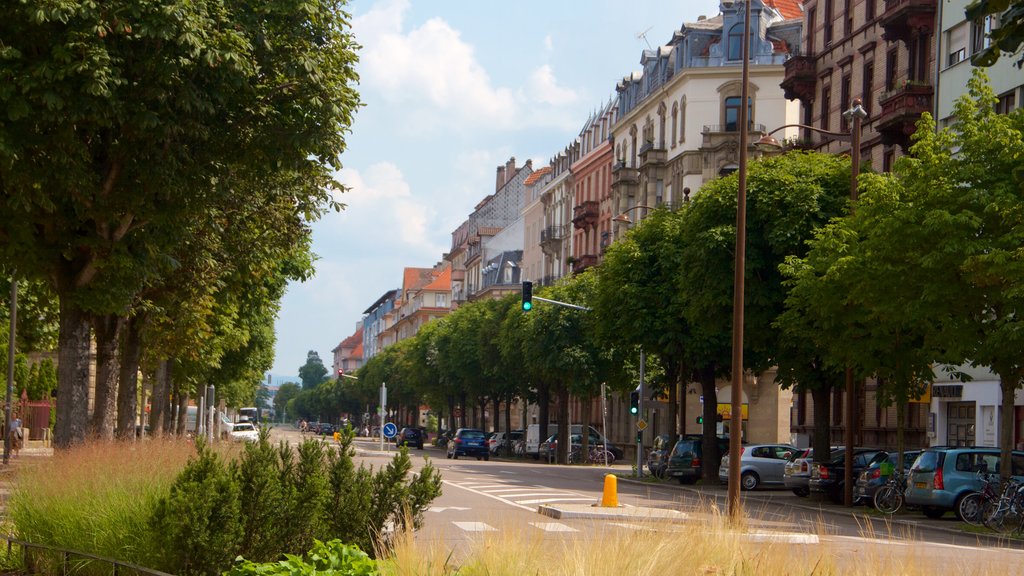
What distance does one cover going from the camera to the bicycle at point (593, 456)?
66.3 meters

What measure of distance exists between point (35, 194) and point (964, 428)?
34.1 meters

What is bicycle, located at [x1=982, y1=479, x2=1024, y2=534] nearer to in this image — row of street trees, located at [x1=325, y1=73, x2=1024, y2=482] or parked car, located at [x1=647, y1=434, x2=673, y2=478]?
row of street trees, located at [x1=325, y1=73, x2=1024, y2=482]

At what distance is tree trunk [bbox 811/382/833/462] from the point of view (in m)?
36.7

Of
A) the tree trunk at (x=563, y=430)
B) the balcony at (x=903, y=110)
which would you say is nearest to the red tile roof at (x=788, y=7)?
the tree trunk at (x=563, y=430)

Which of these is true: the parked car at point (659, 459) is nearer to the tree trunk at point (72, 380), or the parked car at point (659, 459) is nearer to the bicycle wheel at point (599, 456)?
the bicycle wheel at point (599, 456)

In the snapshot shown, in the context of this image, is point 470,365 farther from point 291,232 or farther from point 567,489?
point 291,232

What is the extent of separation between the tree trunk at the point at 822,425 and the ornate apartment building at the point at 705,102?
3154 cm

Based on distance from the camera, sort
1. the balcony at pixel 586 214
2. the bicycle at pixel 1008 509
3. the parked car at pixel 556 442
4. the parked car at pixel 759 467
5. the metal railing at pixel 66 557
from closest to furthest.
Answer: the metal railing at pixel 66 557 < the bicycle at pixel 1008 509 < the parked car at pixel 759 467 < the parked car at pixel 556 442 < the balcony at pixel 586 214

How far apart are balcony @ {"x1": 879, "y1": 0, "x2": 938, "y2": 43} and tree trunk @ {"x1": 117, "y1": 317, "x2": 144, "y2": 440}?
2722cm

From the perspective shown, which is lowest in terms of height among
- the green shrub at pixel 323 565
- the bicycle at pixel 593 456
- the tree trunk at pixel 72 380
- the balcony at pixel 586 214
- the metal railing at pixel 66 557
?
the bicycle at pixel 593 456

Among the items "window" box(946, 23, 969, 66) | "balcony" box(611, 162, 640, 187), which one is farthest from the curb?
"balcony" box(611, 162, 640, 187)

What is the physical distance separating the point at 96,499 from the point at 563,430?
54064mm

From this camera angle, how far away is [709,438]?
4544 centimetres

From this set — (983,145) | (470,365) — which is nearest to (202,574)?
(983,145)
